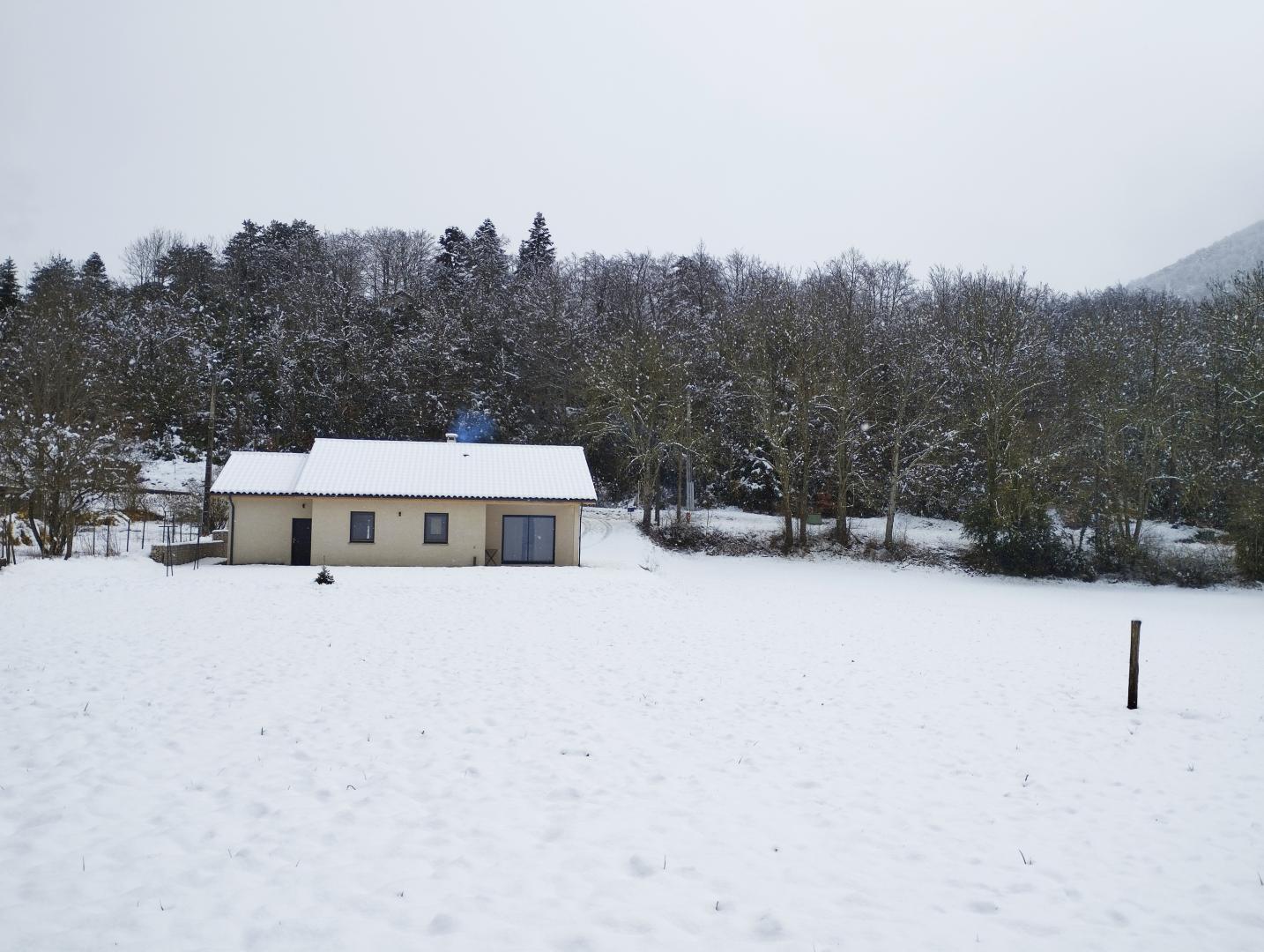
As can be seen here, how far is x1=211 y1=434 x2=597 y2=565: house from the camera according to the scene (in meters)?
22.5

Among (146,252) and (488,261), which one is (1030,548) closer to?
(488,261)

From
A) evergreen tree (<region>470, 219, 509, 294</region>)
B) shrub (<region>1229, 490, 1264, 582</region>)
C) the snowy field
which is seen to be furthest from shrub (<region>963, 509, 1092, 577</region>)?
evergreen tree (<region>470, 219, 509, 294</region>)

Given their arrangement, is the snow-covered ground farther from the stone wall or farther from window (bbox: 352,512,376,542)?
window (bbox: 352,512,376,542)

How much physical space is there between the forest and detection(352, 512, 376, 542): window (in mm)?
8590

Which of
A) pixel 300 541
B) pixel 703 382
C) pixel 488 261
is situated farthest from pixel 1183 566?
pixel 488 261

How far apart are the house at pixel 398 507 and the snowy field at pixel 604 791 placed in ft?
32.0

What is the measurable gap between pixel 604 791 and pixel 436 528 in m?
18.5

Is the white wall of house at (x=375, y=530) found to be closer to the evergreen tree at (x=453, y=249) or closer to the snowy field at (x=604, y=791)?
the snowy field at (x=604, y=791)

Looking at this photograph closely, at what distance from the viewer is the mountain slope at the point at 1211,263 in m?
65.7

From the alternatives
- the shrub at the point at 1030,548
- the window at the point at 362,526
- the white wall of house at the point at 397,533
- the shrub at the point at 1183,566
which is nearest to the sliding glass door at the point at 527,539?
the white wall of house at the point at 397,533

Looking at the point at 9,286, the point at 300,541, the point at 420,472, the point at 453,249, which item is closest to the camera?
the point at 300,541

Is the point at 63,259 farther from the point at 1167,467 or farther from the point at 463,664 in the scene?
the point at 1167,467

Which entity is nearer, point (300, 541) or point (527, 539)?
point (300, 541)

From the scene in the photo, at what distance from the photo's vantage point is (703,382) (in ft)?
120
